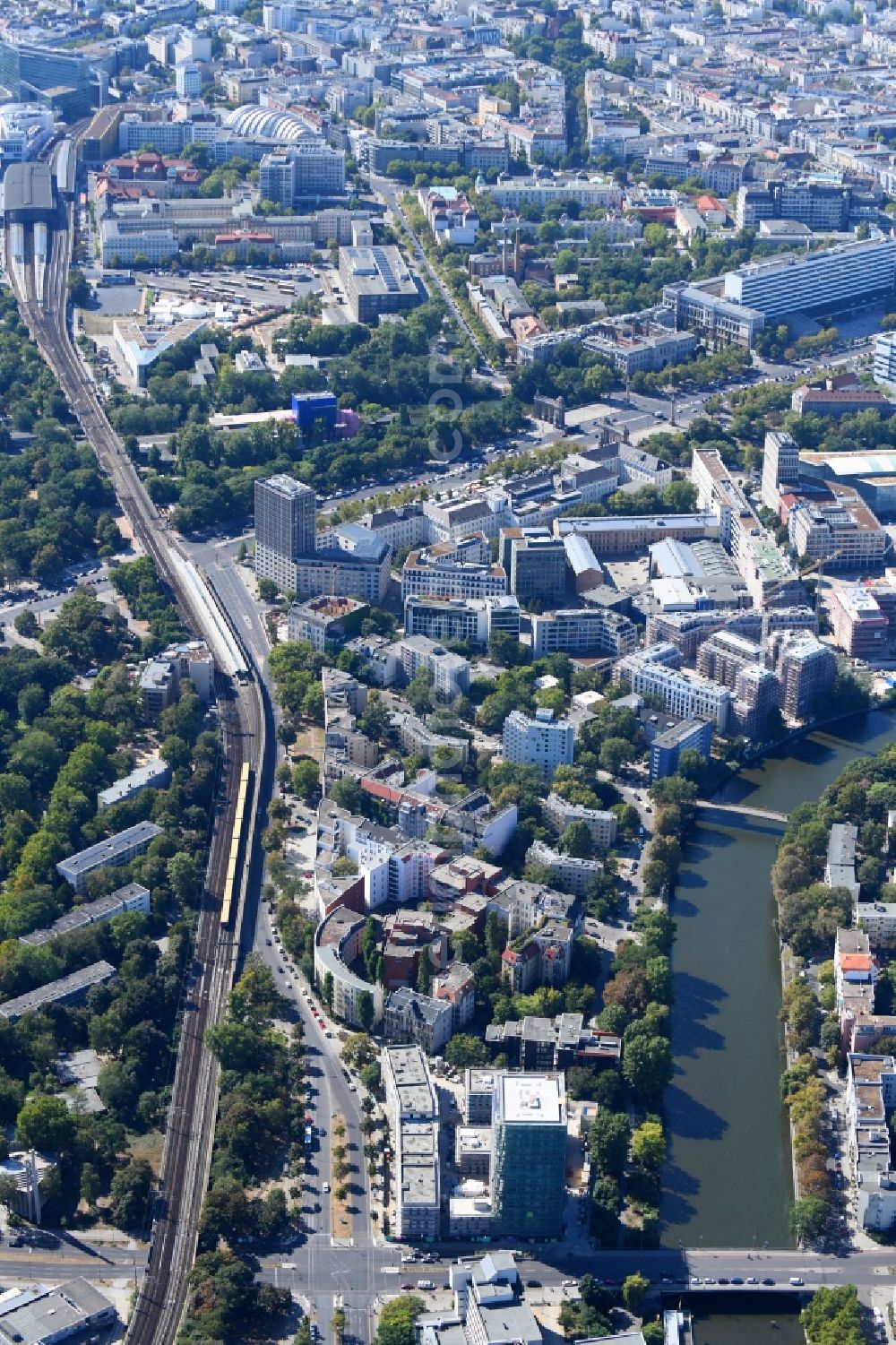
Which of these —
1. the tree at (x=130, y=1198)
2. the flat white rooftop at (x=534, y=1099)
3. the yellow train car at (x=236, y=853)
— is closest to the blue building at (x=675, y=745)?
the yellow train car at (x=236, y=853)

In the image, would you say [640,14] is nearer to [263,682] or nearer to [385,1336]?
[263,682]

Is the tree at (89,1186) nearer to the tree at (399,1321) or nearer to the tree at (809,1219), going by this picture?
the tree at (399,1321)

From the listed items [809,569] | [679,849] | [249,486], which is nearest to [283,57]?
[249,486]

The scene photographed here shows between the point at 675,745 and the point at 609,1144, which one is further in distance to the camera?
the point at 675,745

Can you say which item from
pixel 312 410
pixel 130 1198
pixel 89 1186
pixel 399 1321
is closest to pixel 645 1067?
pixel 399 1321

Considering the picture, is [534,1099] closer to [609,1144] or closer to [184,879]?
[609,1144]

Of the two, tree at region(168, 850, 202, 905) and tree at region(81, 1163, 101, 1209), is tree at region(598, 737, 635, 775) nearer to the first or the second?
tree at region(168, 850, 202, 905)
